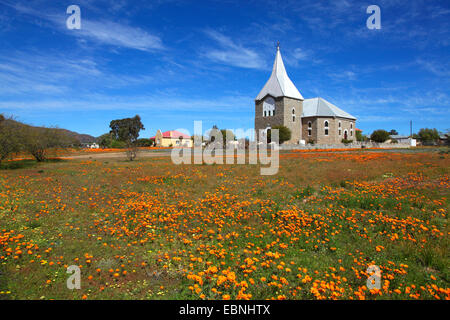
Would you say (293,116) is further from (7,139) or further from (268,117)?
(7,139)

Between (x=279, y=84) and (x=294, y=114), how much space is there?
998 centimetres

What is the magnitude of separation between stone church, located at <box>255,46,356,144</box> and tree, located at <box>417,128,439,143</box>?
55154 mm

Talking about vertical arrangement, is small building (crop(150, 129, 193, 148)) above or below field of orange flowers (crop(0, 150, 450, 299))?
above

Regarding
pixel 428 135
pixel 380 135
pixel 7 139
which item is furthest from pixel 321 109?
pixel 7 139

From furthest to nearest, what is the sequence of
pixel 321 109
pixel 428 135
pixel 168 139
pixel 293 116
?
pixel 168 139, pixel 428 135, pixel 321 109, pixel 293 116

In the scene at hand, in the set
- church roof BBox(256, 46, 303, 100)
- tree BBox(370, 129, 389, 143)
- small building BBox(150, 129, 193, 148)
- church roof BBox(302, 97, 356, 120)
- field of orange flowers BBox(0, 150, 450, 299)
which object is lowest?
field of orange flowers BBox(0, 150, 450, 299)

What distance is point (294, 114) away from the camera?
69375 mm

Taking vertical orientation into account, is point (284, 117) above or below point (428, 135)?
above

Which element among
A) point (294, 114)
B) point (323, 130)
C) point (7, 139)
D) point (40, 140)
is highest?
point (294, 114)

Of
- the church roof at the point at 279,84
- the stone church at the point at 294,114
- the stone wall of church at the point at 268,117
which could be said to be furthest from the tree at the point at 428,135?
the stone wall of church at the point at 268,117

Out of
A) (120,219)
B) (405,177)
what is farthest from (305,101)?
(120,219)

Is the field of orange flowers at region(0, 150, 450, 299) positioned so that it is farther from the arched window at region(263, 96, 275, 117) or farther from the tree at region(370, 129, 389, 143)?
the tree at region(370, 129, 389, 143)

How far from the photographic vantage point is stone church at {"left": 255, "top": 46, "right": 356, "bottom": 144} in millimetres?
67438

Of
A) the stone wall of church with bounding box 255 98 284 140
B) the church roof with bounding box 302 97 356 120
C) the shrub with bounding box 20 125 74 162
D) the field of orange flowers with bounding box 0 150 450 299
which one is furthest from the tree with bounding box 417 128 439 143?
the shrub with bounding box 20 125 74 162
